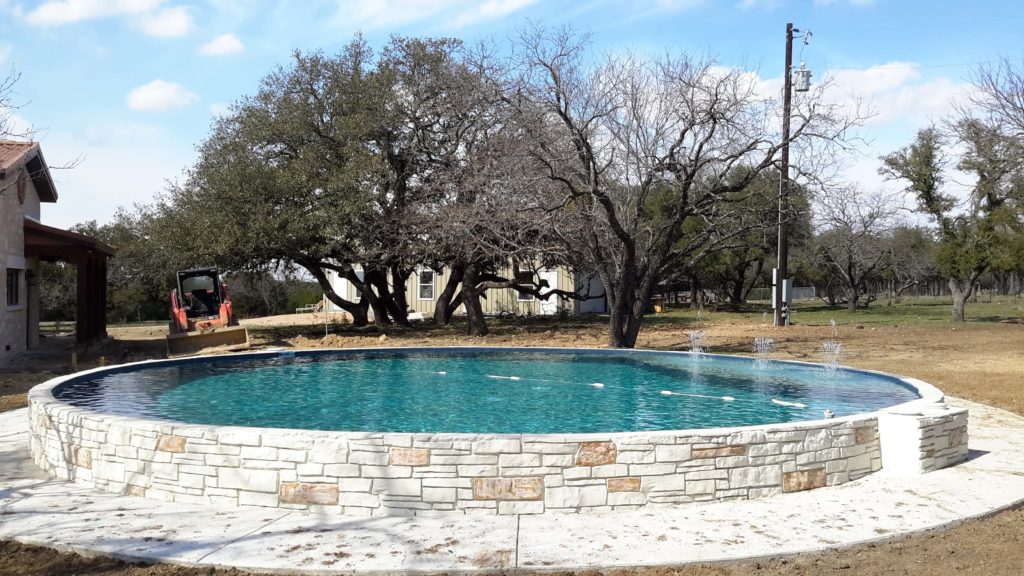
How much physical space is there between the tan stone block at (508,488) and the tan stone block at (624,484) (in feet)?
1.60

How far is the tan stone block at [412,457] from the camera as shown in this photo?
532cm

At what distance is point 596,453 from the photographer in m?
5.38

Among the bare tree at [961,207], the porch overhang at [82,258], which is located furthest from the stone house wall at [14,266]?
the bare tree at [961,207]

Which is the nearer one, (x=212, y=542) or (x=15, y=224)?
(x=212, y=542)

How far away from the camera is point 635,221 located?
1501 centimetres

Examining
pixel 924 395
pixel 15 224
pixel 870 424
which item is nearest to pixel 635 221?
pixel 924 395

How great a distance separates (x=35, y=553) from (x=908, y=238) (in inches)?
1870

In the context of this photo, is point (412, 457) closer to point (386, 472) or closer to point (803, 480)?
point (386, 472)

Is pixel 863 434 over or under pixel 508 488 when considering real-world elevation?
over

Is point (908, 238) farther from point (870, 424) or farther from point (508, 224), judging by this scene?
point (870, 424)

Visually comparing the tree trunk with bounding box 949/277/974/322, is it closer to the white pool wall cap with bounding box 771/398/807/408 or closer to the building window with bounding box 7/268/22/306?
the white pool wall cap with bounding box 771/398/807/408

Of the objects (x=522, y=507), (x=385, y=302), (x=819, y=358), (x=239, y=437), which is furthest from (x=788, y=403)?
(x=385, y=302)

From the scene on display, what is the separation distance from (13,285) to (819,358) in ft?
56.9

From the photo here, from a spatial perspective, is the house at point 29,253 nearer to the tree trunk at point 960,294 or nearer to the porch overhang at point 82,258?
the porch overhang at point 82,258
